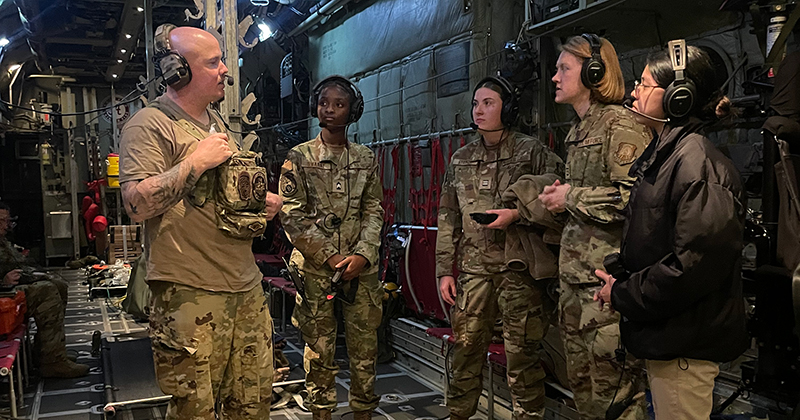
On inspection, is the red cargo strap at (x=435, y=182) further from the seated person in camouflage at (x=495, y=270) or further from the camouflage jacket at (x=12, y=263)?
the camouflage jacket at (x=12, y=263)

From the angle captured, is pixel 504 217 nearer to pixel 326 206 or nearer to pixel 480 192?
pixel 480 192

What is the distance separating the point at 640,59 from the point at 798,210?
1.54 m

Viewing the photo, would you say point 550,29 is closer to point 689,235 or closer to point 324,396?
point 689,235

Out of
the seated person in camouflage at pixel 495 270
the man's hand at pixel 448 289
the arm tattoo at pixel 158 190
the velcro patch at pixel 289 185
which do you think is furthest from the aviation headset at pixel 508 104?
the arm tattoo at pixel 158 190

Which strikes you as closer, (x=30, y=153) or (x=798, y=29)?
(x=798, y=29)

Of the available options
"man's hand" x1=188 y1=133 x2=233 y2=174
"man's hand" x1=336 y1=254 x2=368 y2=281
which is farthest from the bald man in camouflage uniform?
"man's hand" x1=188 y1=133 x2=233 y2=174

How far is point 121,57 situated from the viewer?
12.9m

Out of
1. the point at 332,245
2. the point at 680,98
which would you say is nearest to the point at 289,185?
the point at 332,245

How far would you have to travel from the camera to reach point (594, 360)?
8.52 feet

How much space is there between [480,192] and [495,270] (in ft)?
1.45

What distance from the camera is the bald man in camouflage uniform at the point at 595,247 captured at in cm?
255

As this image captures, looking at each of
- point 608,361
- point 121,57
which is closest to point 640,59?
point 608,361

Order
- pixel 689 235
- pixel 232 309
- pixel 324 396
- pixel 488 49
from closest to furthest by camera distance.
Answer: pixel 689 235
pixel 232 309
pixel 324 396
pixel 488 49

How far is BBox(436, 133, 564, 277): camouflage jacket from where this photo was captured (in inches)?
130
